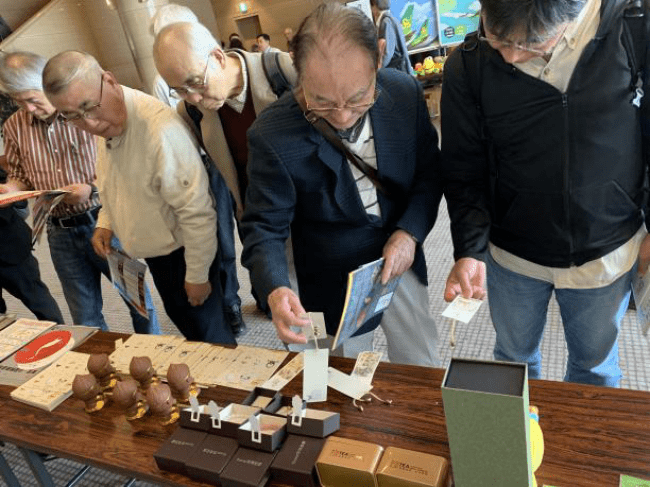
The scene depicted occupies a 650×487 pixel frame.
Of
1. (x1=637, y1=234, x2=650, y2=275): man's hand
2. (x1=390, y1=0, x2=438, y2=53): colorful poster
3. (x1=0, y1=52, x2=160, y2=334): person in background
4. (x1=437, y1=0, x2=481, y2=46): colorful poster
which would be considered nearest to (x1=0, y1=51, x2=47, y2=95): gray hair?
(x1=0, y1=52, x2=160, y2=334): person in background

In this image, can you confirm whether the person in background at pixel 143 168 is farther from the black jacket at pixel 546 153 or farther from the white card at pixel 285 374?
the black jacket at pixel 546 153

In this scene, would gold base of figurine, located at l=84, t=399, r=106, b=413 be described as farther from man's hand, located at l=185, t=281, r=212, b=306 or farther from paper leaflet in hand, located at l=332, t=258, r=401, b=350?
paper leaflet in hand, located at l=332, t=258, r=401, b=350

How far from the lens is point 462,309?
1.05 metres

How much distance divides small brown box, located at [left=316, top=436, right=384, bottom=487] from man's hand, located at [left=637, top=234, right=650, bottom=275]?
812mm

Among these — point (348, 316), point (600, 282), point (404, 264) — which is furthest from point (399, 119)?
point (600, 282)

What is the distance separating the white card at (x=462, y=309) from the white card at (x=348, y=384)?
306 mm

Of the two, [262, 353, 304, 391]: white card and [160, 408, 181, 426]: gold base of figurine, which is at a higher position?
[160, 408, 181, 426]: gold base of figurine

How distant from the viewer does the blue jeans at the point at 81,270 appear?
7.55ft

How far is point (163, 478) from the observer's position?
3.56 feet

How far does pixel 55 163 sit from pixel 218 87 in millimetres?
971

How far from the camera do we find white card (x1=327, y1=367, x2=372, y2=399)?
1.21 metres

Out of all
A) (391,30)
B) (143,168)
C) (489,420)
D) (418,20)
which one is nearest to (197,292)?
(143,168)

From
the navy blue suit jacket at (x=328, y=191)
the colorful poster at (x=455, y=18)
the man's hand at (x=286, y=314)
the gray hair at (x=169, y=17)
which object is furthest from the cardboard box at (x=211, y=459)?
the colorful poster at (x=455, y=18)

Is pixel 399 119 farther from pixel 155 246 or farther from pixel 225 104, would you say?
pixel 155 246
